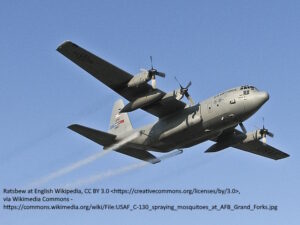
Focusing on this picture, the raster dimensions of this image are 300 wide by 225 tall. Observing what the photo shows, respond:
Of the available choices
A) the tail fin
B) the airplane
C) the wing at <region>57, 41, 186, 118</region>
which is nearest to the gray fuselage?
the airplane

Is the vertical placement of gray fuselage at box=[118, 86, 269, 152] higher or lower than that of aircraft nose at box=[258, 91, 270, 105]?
lower

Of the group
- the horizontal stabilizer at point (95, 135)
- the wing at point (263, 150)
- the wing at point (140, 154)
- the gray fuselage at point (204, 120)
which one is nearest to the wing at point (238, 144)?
the wing at point (263, 150)

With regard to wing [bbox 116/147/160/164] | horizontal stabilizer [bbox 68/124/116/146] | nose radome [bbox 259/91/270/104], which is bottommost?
wing [bbox 116/147/160/164]

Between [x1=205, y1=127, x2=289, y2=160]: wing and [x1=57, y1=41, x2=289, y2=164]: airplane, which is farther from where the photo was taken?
[x1=205, y1=127, x2=289, y2=160]: wing

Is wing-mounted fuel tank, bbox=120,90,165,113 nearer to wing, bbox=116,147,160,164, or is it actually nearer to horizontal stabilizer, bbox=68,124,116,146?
horizontal stabilizer, bbox=68,124,116,146

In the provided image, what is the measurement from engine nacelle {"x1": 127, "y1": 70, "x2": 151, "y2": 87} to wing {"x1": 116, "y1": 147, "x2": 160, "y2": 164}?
6.97m

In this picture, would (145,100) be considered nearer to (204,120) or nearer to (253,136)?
(204,120)

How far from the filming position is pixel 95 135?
136 ft

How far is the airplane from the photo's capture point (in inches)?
1505

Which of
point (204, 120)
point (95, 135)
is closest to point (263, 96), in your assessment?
point (204, 120)

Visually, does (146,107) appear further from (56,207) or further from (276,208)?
(276,208)

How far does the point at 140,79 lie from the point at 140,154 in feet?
26.5

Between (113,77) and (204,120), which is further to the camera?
(204,120)

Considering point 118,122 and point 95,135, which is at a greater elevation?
point 118,122
